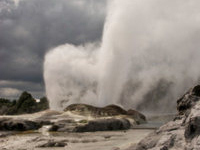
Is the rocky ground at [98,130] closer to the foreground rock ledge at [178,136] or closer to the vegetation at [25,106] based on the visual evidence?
A: the foreground rock ledge at [178,136]

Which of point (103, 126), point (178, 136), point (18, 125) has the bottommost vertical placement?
point (178, 136)

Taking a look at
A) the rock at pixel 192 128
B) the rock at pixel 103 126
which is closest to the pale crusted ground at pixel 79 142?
the rock at pixel 192 128

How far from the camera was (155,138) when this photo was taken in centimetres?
1115

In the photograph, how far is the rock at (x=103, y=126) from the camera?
38125 millimetres

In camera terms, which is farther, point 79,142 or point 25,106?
point 25,106

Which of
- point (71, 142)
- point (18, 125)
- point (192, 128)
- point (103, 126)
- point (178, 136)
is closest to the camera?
point (192, 128)

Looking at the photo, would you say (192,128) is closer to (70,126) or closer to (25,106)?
(70,126)

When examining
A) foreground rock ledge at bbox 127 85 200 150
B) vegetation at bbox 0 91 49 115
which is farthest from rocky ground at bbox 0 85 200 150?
vegetation at bbox 0 91 49 115

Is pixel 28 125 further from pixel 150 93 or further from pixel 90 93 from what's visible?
pixel 150 93

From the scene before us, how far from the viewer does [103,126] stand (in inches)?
1608

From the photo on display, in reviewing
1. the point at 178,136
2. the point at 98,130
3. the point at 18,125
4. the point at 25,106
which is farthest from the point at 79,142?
the point at 25,106

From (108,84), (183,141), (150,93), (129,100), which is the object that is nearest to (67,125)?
(183,141)

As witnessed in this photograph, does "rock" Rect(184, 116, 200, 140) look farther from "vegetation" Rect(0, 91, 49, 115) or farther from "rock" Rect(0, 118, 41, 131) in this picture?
"vegetation" Rect(0, 91, 49, 115)

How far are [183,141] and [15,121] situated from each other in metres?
41.4
